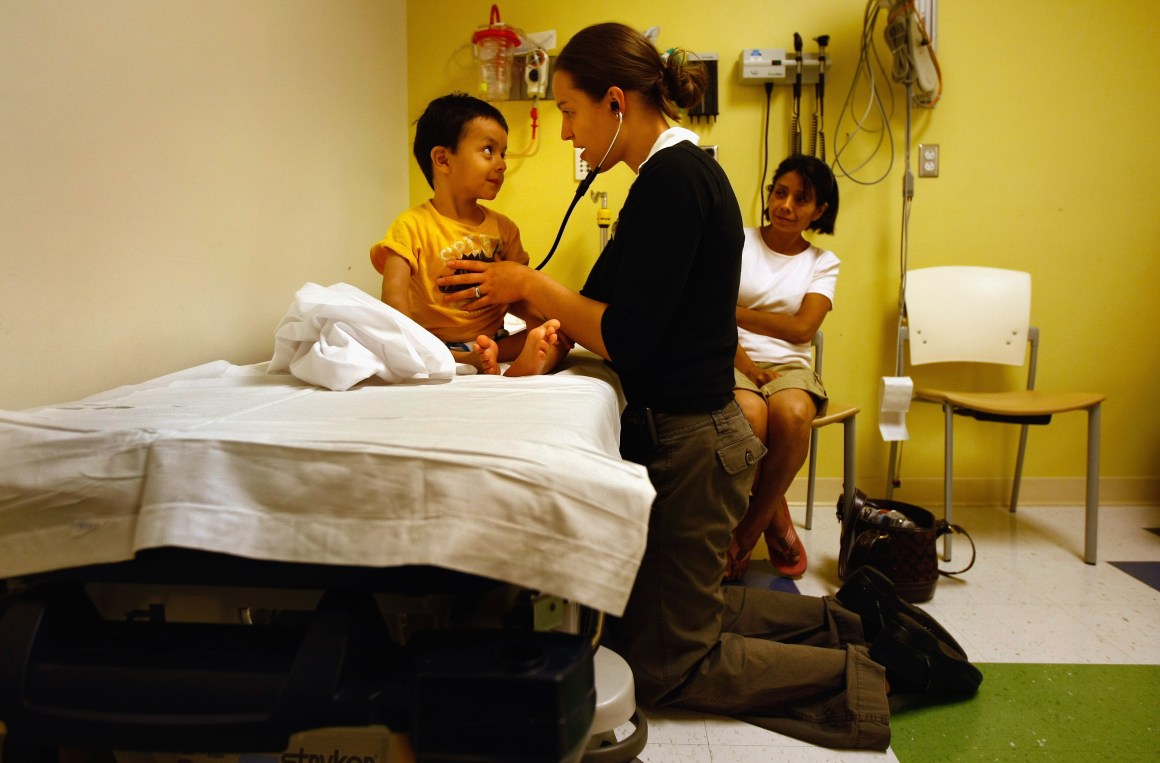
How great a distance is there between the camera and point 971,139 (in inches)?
94.7

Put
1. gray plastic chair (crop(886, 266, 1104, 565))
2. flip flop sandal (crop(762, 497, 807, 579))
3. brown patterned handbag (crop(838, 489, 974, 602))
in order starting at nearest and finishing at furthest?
brown patterned handbag (crop(838, 489, 974, 602)), flip flop sandal (crop(762, 497, 807, 579)), gray plastic chair (crop(886, 266, 1104, 565))

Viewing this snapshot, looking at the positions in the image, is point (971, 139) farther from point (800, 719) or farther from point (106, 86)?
point (106, 86)

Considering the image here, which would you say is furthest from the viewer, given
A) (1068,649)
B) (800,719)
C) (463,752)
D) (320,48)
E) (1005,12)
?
(1005,12)

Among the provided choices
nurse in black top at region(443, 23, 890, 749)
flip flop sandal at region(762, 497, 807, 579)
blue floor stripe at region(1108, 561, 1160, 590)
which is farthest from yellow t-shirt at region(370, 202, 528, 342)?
blue floor stripe at region(1108, 561, 1160, 590)

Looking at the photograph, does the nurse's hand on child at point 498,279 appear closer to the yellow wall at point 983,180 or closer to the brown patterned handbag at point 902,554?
the brown patterned handbag at point 902,554

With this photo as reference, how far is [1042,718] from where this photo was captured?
1.25 metres

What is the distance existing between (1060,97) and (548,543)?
264 centimetres

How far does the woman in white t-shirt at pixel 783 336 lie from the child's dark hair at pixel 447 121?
89 cm

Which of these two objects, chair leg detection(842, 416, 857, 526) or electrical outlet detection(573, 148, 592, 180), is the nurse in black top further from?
electrical outlet detection(573, 148, 592, 180)

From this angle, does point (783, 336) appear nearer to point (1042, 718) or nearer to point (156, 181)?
point (1042, 718)

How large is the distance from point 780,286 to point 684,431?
111 centimetres

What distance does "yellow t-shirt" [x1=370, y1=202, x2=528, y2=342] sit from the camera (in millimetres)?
1457

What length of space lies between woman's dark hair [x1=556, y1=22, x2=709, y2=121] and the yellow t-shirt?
0.44 meters

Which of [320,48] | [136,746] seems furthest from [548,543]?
[320,48]
